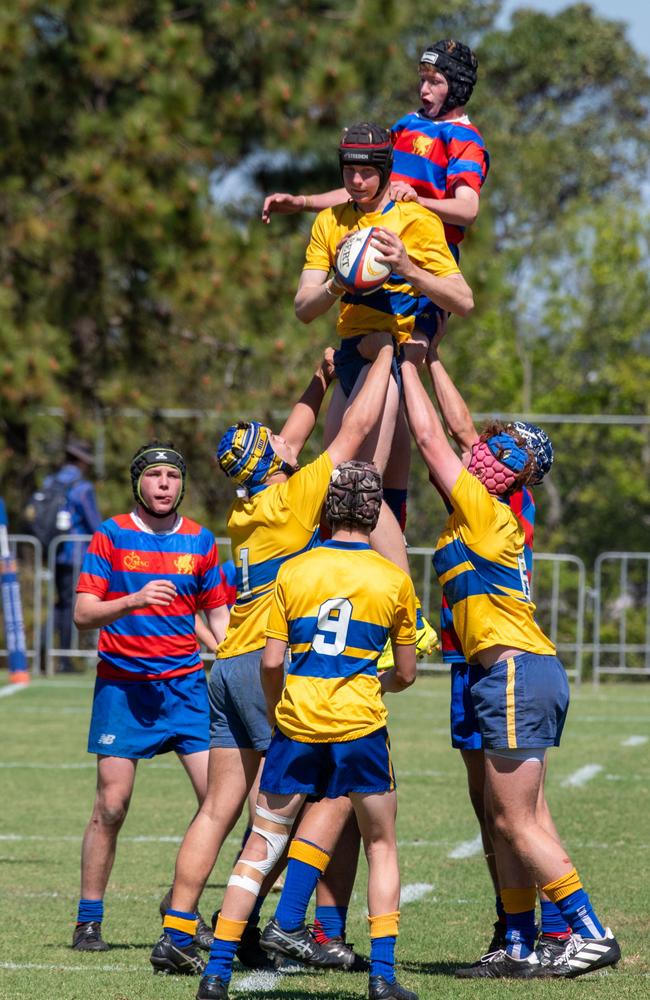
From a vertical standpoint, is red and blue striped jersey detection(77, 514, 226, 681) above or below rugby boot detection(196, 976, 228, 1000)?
above

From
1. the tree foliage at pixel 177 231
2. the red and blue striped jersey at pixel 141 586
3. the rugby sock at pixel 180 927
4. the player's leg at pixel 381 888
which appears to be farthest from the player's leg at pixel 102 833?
the tree foliage at pixel 177 231

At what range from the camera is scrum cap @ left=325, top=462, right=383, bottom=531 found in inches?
242

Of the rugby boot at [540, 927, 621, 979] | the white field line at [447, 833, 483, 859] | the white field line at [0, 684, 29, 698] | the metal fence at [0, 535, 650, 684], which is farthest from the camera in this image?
the metal fence at [0, 535, 650, 684]

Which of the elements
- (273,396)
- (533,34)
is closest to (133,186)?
(273,396)

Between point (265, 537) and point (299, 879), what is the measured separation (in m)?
1.45

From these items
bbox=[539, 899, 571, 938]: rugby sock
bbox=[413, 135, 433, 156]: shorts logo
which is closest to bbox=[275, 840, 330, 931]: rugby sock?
bbox=[539, 899, 571, 938]: rugby sock

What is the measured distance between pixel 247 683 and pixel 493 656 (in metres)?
1.03

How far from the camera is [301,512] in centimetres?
684

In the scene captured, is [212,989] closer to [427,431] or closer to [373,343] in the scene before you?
[427,431]

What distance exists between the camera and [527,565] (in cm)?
707

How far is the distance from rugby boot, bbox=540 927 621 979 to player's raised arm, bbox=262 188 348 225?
334 centimetres

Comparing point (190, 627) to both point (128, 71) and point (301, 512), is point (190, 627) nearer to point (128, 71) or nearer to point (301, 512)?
point (301, 512)

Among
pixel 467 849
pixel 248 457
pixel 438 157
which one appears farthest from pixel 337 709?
pixel 467 849

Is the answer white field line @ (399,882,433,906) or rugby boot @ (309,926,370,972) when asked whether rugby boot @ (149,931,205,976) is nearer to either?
rugby boot @ (309,926,370,972)
